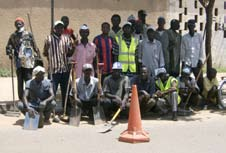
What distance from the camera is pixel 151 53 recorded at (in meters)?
8.79

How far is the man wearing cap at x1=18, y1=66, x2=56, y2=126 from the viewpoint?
8047 mm

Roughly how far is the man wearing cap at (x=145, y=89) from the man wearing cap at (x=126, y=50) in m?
0.24

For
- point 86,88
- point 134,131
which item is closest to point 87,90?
point 86,88

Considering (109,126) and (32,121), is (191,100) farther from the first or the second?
(32,121)

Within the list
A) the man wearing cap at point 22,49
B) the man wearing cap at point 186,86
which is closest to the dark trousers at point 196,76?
the man wearing cap at point 186,86

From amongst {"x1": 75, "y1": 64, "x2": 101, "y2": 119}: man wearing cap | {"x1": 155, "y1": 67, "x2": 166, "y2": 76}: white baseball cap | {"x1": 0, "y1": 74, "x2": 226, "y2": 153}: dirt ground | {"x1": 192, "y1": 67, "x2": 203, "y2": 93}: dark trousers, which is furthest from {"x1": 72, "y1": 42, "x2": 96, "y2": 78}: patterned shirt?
{"x1": 192, "y1": 67, "x2": 203, "y2": 93}: dark trousers

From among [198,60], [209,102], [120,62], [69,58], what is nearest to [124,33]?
[120,62]

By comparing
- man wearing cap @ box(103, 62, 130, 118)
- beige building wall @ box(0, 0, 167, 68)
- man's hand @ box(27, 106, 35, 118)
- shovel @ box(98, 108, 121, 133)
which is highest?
beige building wall @ box(0, 0, 167, 68)

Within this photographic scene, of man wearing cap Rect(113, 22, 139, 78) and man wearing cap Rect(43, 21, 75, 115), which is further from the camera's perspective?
man wearing cap Rect(113, 22, 139, 78)

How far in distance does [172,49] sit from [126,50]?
108 cm

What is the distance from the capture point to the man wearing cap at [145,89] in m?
8.47

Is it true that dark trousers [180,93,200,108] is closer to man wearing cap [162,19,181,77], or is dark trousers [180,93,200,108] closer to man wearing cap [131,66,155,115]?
man wearing cap [162,19,181,77]

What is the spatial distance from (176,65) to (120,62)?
4.18 ft

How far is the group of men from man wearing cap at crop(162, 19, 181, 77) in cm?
2
